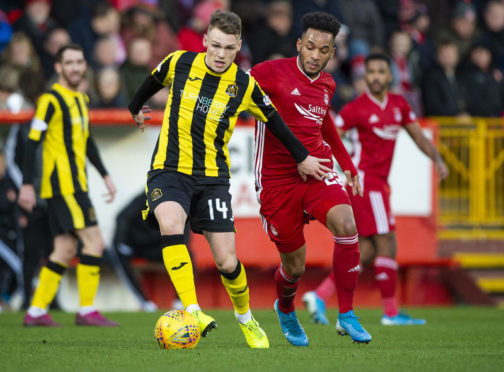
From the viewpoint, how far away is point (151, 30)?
13102mm

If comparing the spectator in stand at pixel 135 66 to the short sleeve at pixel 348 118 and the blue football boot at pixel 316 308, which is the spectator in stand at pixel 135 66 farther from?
the blue football boot at pixel 316 308

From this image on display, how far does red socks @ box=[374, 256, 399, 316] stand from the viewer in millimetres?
9297

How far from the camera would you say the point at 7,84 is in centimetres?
1152

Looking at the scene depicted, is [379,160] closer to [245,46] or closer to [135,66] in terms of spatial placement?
[135,66]

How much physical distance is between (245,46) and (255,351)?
7932 mm

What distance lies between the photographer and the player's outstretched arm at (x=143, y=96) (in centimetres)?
662

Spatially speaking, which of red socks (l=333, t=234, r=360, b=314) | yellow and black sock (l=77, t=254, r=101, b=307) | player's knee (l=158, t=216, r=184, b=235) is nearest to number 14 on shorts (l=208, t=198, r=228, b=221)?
player's knee (l=158, t=216, r=184, b=235)

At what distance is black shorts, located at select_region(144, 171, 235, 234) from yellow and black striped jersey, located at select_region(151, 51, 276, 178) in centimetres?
6

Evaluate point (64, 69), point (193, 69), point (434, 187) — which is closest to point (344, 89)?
point (434, 187)

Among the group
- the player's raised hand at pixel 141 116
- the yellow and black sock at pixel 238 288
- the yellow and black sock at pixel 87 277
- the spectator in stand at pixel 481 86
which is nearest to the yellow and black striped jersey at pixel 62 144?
the yellow and black sock at pixel 87 277

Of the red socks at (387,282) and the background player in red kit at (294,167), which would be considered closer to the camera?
the background player in red kit at (294,167)

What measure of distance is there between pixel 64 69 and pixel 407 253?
5.37m

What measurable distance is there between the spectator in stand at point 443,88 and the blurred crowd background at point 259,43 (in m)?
0.01

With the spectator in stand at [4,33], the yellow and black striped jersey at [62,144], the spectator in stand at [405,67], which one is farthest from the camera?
the spectator in stand at [405,67]
